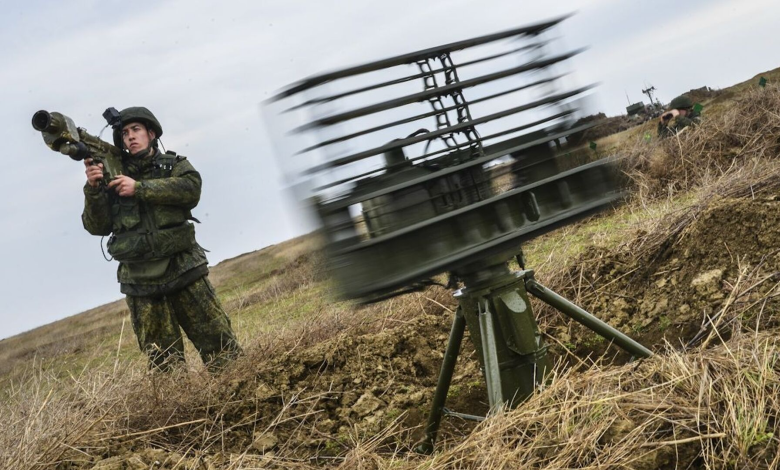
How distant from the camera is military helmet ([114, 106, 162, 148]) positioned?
609 centimetres

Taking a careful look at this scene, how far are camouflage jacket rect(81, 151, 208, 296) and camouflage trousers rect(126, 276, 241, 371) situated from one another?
0.10m

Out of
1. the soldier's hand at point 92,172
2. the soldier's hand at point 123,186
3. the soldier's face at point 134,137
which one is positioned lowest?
the soldier's hand at point 123,186

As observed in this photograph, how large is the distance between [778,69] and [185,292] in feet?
87.9

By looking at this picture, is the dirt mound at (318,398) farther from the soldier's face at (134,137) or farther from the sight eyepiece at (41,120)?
the sight eyepiece at (41,120)

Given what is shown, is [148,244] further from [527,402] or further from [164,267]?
[527,402]

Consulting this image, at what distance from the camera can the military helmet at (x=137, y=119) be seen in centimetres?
609

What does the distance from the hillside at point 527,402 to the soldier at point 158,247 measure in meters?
0.56

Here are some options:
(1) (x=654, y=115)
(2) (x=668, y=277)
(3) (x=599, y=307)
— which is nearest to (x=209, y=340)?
(3) (x=599, y=307)

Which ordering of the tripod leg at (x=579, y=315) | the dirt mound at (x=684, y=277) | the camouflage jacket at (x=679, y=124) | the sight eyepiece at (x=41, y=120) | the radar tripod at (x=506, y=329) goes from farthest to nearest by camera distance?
the camouflage jacket at (x=679, y=124) → the sight eyepiece at (x=41, y=120) → the dirt mound at (x=684, y=277) → the tripod leg at (x=579, y=315) → the radar tripod at (x=506, y=329)

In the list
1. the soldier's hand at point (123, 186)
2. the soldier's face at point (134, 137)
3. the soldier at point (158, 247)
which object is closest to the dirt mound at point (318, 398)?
the soldier at point (158, 247)

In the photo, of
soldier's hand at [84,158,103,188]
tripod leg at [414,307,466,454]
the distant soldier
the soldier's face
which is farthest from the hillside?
the distant soldier

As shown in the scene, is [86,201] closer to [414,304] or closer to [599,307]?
[414,304]

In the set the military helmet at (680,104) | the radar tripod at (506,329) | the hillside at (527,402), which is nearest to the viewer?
the hillside at (527,402)

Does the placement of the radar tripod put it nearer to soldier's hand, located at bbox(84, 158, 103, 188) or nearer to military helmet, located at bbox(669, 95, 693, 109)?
soldier's hand, located at bbox(84, 158, 103, 188)
